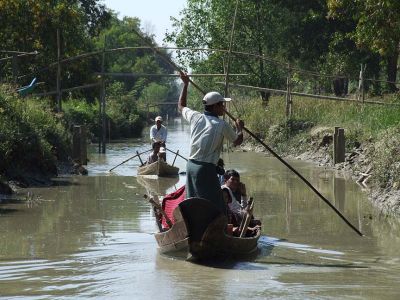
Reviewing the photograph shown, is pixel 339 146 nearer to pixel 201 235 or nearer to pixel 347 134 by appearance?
pixel 347 134

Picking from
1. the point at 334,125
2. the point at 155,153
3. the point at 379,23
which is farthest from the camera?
the point at 334,125

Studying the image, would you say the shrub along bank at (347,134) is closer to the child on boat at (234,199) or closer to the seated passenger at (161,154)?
the child on boat at (234,199)

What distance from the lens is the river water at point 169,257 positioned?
29.1ft

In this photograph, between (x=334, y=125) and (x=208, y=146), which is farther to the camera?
(x=334, y=125)

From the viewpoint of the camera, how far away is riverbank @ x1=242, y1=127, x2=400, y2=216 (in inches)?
612

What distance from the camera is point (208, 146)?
1023cm

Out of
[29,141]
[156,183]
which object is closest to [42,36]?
[156,183]

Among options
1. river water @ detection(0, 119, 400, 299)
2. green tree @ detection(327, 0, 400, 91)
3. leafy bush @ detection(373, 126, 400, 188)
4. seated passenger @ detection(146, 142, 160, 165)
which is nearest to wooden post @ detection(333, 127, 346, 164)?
green tree @ detection(327, 0, 400, 91)

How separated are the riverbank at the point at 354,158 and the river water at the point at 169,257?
31 centimetres

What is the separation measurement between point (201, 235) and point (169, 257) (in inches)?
31.6

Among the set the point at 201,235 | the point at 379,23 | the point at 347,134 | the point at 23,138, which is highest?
the point at 379,23

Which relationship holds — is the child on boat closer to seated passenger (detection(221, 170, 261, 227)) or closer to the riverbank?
seated passenger (detection(221, 170, 261, 227))

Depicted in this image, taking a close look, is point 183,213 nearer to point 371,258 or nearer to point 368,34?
point 371,258

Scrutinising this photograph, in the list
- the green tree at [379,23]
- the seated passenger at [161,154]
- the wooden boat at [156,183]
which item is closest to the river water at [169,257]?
the wooden boat at [156,183]
